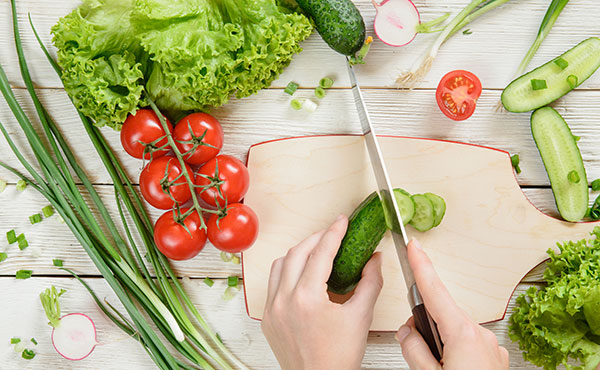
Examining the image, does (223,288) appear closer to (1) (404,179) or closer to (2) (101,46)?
(1) (404,179)

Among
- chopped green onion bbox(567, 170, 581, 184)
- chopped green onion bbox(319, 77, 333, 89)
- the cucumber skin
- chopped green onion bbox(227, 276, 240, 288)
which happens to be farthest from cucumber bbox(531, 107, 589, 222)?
chopped green onion bbox(227, 276, 240, 288)

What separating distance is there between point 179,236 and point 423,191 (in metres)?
0.86

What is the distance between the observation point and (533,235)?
1733mm

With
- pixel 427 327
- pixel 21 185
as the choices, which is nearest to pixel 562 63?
pixel 427 327

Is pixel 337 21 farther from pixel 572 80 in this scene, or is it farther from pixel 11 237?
pixel 11 237

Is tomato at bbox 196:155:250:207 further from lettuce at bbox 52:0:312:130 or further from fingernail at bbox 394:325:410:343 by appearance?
fingernail at bbox 394:325:410:343

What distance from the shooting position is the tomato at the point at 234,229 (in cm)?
157

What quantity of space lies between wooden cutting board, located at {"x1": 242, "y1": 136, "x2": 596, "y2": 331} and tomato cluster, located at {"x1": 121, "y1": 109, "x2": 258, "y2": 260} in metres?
0.15

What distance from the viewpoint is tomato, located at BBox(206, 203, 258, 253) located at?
1.57m

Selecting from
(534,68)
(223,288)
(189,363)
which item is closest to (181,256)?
(223,288)

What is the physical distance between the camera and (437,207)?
1660 millimetres

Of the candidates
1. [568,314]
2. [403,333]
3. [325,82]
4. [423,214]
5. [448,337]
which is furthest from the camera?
Result: [325,82]

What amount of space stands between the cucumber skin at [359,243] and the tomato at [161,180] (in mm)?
554

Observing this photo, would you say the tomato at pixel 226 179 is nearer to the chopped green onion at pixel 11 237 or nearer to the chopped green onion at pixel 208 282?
the chopped green onion at pixel 208 282
